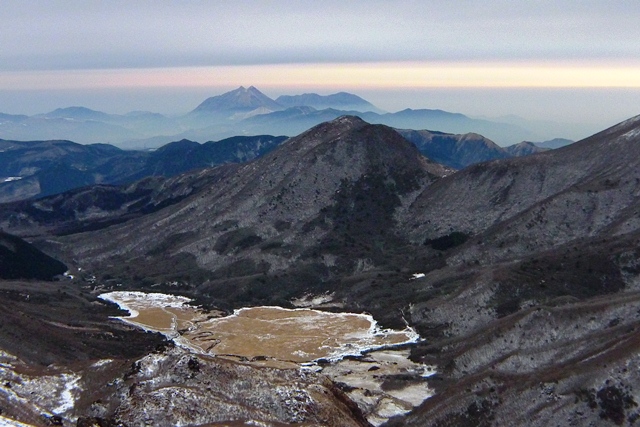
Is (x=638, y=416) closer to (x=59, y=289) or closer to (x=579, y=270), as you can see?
(x=579, y=270)

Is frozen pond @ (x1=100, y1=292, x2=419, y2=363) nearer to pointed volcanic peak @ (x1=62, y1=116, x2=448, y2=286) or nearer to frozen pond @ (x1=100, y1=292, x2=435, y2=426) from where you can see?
frozen pond @ (x1=100, y1=292, x2=435, y2=426)

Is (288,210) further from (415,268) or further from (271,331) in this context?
(271,331)

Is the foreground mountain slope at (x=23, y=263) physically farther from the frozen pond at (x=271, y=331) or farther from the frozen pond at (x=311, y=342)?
the frozen pond at (x=271, y=331)

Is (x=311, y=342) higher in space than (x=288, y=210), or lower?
lower

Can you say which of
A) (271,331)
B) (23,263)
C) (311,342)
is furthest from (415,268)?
(23,263)

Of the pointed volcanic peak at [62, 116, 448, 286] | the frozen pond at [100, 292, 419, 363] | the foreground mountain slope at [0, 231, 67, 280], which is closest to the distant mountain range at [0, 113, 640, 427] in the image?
the pointed volcanic peak at [62, 116, 448, 286]

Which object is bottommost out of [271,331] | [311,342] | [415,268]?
[271,331]

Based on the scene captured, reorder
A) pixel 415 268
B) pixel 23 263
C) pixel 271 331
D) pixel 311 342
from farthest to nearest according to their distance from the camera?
1. pixel 23 263
2. pixel 415 268
3. pixel 271 331
4. pixel 311 342

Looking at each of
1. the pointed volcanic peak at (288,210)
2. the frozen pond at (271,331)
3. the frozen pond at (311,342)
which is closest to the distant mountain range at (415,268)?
the pointed volcanic peak at (288,210)

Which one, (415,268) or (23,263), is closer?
(415,268)

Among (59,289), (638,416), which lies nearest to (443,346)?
(638,416)
